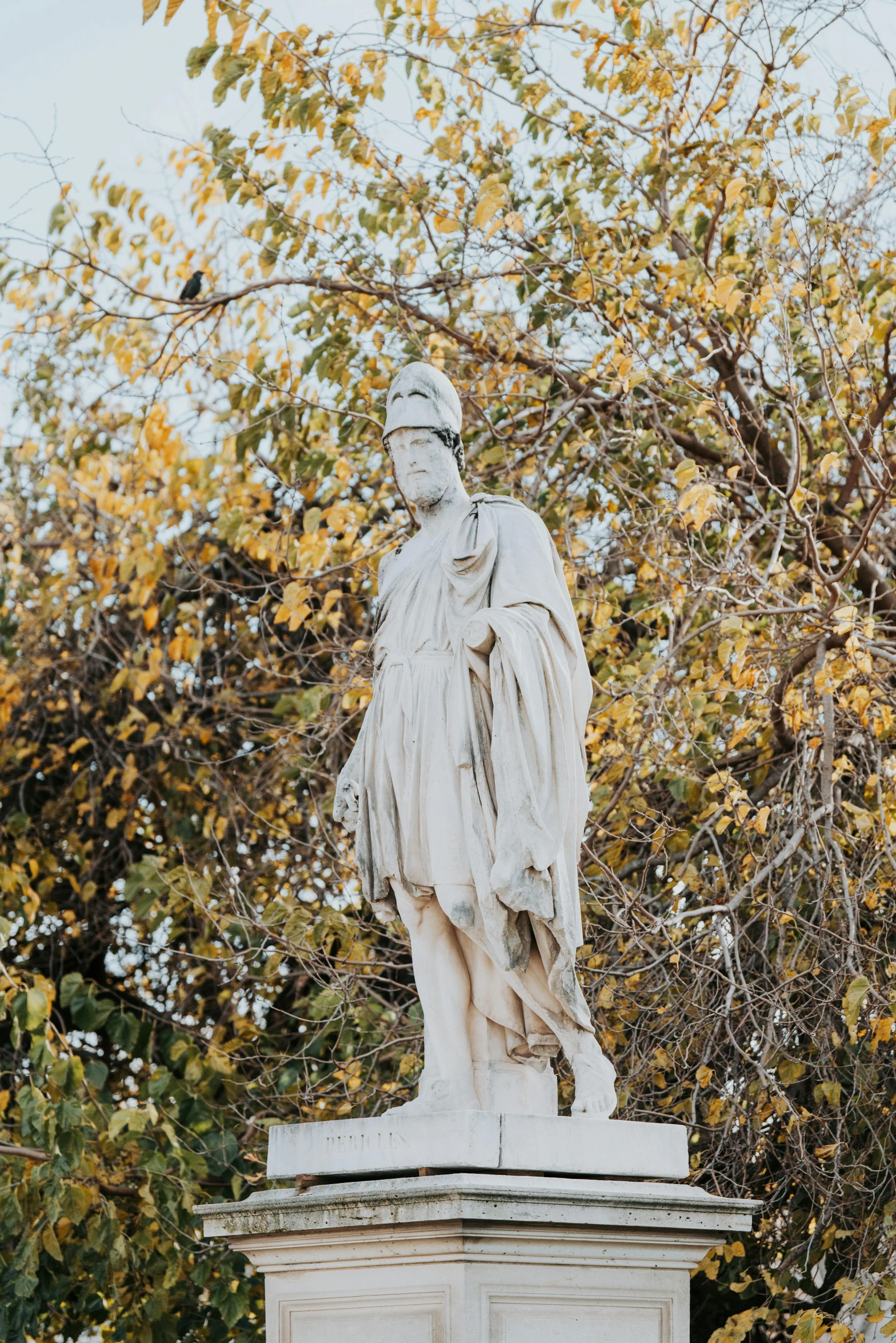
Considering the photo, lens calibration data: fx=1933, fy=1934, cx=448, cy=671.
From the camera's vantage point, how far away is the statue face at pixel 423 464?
4879 millimetres

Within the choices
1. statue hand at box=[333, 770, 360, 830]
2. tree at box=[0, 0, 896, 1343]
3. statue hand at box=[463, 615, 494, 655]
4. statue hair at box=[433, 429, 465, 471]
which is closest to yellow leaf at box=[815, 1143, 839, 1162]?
tree at box=[0, 0, 896, 1343]

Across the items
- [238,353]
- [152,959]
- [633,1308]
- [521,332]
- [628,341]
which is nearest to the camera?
[633,1308]

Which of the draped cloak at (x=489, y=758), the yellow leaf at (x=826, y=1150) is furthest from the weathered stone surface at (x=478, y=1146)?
the yellow leaf at (x=826, y=1150)

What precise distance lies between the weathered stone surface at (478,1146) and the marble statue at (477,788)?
12cm

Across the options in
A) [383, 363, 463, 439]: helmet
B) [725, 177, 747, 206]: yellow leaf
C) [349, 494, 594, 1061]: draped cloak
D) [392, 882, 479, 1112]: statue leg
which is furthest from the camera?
[725, 177, 747, 206]: yellow leaf

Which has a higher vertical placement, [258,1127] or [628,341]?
[628,341]

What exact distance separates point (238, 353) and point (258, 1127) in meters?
3.63

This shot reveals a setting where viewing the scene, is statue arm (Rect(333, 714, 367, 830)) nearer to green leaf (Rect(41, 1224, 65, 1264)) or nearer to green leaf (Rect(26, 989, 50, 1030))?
green leaf (Rect(26, 989, 50, 1030))

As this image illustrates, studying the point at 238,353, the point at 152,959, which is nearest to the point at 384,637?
the point at 238,353

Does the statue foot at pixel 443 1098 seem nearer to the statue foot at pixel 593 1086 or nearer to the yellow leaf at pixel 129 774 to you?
the statue foot at pixel 593 1086

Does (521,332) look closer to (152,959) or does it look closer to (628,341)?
(628,341)

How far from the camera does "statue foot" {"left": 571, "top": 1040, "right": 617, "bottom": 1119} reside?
15.0 ft

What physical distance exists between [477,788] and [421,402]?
101 cm

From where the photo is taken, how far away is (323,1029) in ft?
26.3
